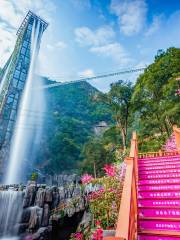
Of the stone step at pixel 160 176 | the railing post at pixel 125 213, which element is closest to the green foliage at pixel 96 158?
the stone step at pixel 160 176

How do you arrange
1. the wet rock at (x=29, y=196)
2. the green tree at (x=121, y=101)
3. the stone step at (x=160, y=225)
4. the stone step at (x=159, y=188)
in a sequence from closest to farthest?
the stone step at (x=160, y=225) < the stone step at (x=159, y=188) < the wet rock at (x=29, y=196) < the green tree at (x=121, y=101)

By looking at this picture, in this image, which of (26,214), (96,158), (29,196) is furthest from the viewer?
(96,158)

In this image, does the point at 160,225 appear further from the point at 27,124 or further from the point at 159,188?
the point at 27,124

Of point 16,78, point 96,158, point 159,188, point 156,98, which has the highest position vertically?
point 16,78

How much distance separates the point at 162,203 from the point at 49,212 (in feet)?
38.3

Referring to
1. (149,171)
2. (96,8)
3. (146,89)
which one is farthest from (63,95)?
(149,171)

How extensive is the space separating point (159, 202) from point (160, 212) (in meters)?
0.31

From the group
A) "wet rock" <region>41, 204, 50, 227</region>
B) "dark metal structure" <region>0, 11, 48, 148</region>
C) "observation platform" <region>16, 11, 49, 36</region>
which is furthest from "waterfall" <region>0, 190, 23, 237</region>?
"observation platform" <region>16, 11, 49, 36</region>

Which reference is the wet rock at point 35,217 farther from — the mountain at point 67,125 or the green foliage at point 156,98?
the mountain at point 67,125

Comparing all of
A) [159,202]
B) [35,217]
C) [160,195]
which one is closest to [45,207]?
[35,217]

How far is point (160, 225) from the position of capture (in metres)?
3.21

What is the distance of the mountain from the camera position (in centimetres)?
2759

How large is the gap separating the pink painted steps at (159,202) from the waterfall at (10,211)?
11.2 meters

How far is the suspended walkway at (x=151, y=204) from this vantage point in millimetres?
2283
